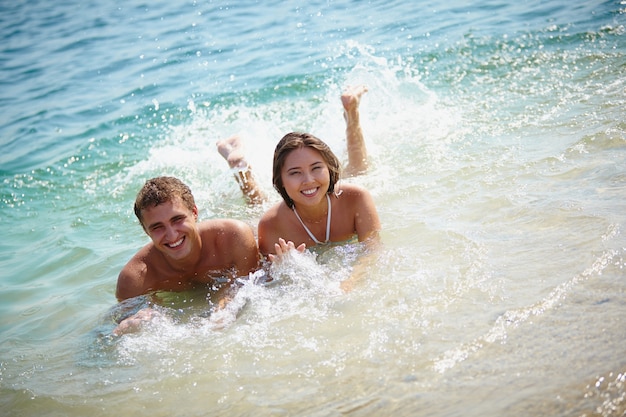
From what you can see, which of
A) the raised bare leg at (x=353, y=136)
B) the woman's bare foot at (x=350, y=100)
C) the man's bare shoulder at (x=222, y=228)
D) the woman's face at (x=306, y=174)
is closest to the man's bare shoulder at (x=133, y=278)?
the man's bare shoulder at (x=222, y=228)

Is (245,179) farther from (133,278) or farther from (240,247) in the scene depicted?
(133,278)

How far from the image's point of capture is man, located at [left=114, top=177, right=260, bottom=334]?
172 inches

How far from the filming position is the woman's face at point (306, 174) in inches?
183

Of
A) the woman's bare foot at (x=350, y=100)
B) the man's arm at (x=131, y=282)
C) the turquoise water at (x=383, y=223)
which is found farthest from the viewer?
the woman's bare foot at (x=350, y=100)

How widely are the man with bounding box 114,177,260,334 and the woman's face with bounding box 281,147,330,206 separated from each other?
1.64 feet

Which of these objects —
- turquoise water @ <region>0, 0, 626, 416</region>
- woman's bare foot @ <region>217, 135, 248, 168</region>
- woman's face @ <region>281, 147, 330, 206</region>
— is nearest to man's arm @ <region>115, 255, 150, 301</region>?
turquoise water @ <region>0, 0, 626, 416</region>

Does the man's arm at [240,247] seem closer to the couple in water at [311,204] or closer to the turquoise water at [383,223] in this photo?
the couple in water at [311,204]

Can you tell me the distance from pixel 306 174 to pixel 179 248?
1101 millimetres

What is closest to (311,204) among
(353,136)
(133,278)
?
(133,278)

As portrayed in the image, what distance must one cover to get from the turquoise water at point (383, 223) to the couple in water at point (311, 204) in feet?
0.96

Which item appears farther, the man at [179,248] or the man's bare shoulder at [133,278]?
the man's bare shoulder at [133,278]

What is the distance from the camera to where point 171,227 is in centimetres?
438

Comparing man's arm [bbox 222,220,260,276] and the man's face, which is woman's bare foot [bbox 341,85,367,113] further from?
the man's face

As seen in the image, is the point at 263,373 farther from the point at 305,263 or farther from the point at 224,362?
the point at 305,263
